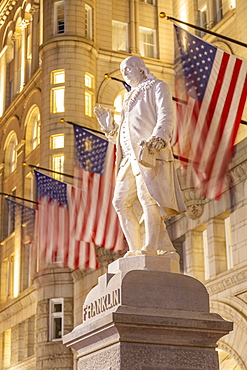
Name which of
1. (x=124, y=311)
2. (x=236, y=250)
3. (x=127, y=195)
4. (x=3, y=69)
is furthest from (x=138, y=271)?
(x=3, y=69)

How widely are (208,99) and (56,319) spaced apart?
21.6 m

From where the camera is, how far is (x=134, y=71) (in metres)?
10.9

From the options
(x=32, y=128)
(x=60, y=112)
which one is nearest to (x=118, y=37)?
(x=60, y=112)

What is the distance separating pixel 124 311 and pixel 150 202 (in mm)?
1725

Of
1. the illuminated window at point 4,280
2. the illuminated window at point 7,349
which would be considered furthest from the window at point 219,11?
the illuminated window at point 7,349

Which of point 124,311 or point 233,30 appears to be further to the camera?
point 233,30

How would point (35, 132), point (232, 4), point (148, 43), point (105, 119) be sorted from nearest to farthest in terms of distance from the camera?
point (105, 119)
point (232, 4)
point (148, 43)
point (35, 132)

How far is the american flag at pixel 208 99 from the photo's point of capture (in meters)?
19.6

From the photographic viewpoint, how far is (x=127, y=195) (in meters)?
10.5

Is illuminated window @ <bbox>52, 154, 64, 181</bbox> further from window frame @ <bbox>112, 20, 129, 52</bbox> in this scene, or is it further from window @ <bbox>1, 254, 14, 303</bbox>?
window @ <bbox>1, 254, 14, 303</bbox>

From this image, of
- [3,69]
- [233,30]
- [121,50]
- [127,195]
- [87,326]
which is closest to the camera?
[87,326]

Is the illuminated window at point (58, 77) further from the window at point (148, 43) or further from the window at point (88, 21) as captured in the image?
the window at point (148, 43)

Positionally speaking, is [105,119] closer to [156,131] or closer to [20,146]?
[156,131]

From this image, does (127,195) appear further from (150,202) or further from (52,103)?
(52,103)
